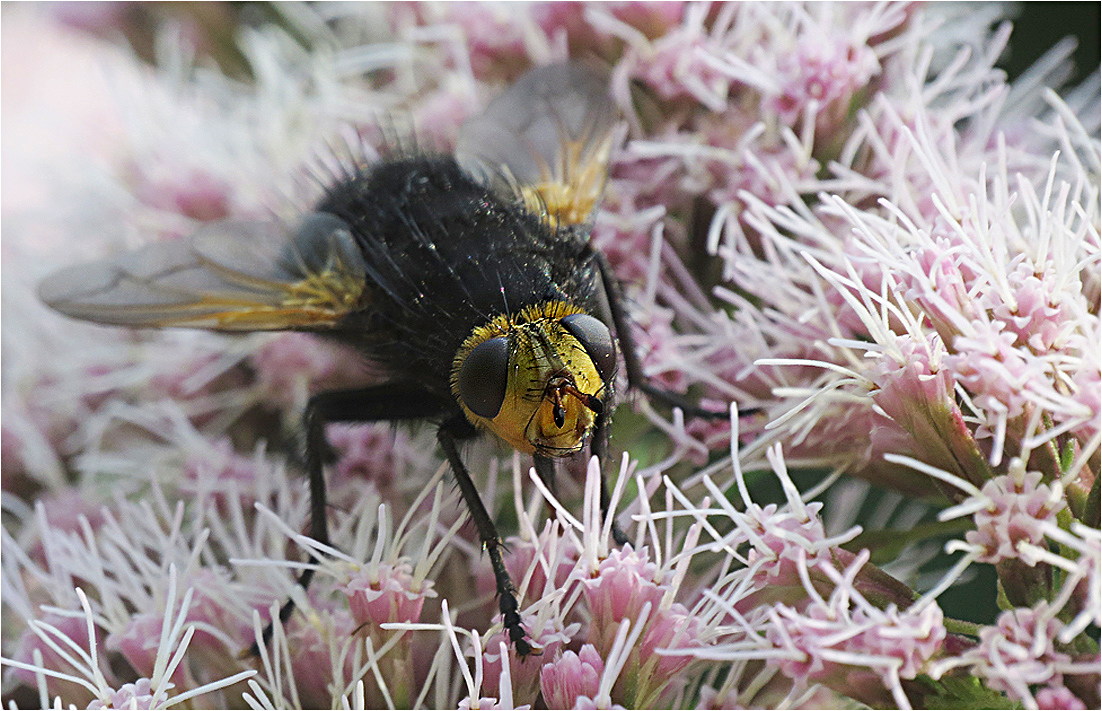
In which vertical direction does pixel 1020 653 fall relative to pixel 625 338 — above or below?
below

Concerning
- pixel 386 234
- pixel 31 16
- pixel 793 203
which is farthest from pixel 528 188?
pixel 31 16

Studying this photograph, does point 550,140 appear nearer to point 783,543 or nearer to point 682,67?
point 682,67

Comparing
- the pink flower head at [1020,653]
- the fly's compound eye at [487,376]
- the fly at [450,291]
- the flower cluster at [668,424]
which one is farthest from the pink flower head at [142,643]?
the pink flower head at [1020,653]

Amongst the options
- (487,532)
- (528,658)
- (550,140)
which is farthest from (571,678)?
(550,140)

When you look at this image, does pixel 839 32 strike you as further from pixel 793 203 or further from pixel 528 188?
pixel 528 188

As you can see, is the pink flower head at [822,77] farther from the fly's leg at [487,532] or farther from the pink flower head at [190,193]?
the pink flower head at [190,193]

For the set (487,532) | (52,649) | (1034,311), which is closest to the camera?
(1034,311)
